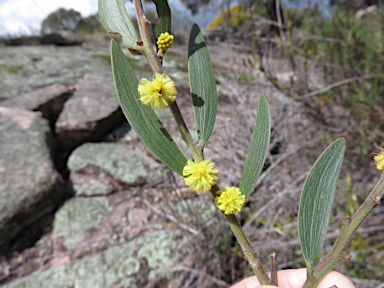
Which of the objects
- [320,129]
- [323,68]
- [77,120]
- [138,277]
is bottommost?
[138,277]

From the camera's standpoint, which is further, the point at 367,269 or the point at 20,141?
the point at 20,141

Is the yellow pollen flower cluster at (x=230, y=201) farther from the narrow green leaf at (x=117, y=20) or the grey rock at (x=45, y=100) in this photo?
the grey rock at (x=45, y=100)

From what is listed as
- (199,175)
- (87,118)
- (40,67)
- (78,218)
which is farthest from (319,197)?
(40,67)

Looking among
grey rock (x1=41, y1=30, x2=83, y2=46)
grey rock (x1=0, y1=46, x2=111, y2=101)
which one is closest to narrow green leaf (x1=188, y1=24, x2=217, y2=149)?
grey rock (x1=0, y1=46, x2=111, y2=101)

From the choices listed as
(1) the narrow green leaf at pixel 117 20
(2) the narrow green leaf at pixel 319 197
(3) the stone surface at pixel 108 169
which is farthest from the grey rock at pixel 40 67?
(2) the narrow green leaf at pixel 319 197

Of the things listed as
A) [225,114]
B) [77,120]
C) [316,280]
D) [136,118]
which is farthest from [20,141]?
[316,280]

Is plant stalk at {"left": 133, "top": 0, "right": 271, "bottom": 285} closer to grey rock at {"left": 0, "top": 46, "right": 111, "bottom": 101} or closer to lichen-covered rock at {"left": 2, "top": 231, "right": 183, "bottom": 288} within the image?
lichen-covered rock at {"left": 2, "top": 231, "right": 183, "bottom": 288}

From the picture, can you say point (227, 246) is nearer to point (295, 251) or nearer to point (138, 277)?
point (295, 251)
